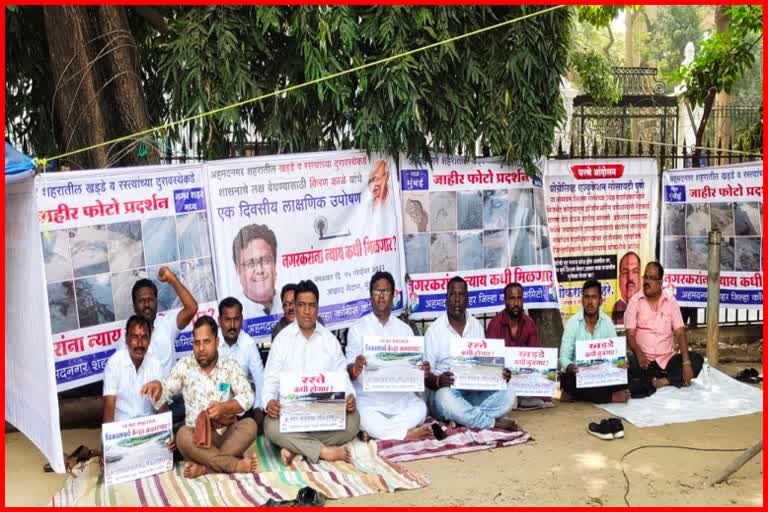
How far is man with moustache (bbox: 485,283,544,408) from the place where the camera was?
6.49m

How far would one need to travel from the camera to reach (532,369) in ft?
19.9

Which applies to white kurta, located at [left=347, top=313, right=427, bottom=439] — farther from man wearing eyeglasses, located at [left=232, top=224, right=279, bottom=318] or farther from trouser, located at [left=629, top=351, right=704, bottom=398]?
trouser, located at [left=629, top=351, right=704, bottom=398]

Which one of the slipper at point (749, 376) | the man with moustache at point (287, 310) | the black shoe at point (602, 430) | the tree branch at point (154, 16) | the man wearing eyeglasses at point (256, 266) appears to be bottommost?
the slipper at point (749, 376)

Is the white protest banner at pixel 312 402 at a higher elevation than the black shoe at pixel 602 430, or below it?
higher

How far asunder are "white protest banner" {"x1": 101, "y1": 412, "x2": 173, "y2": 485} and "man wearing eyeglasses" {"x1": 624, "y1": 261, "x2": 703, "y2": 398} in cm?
392

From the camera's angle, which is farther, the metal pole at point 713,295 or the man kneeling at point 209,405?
the metal pole at point 713,295

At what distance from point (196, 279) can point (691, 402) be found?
4.05 meters

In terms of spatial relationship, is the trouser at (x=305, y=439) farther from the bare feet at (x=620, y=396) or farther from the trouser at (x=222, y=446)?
the bare feet at (x=620, y=396)

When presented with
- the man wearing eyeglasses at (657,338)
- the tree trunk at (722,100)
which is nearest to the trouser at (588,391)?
the man wearing eyeglasses at (657,338)

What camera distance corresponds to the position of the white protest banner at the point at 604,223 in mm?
7512

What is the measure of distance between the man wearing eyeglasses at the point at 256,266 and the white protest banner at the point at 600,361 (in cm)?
241

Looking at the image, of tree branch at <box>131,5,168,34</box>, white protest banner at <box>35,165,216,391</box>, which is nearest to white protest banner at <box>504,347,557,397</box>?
white protest banner at <box>35,165,216,391</box>

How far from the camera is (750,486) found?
4.80 meters

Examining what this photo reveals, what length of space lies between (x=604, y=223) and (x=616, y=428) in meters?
2.45
